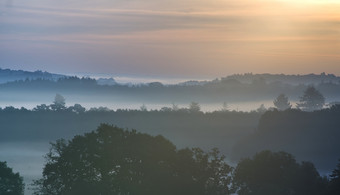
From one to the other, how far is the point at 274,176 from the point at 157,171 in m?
8.78

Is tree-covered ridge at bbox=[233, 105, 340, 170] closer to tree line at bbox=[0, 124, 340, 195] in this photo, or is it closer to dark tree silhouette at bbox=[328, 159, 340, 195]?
tree line at bbox=[0, 124, 340, 195]

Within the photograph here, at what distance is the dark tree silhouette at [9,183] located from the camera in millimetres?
52438

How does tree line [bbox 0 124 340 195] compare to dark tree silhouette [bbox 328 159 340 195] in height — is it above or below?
above

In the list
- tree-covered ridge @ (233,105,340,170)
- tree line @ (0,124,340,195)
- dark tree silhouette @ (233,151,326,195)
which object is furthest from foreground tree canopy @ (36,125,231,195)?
tree-covered ridge @ (233,105,340,170)

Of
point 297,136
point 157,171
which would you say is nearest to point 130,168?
point 157,171

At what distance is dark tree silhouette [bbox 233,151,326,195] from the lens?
1900 inches

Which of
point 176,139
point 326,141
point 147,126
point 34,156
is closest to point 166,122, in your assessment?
point 147,126

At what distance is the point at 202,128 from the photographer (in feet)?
589

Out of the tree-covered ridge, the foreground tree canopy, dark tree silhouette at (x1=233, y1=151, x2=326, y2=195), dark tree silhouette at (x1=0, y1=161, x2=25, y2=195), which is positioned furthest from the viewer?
the tree-covered ridge

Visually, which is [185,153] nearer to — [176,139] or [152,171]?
[152,171]

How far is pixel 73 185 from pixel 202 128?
132969 millimetres

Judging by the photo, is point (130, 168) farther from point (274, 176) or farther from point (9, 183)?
point (9, 183)

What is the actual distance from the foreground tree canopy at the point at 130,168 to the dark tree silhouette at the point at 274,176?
61.1 inches

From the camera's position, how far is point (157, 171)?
46.4 metres
